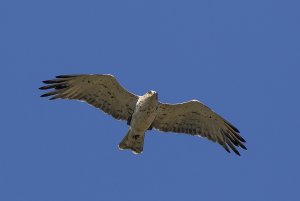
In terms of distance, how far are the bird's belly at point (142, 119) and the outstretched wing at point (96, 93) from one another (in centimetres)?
79

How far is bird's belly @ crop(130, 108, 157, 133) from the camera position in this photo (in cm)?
2642

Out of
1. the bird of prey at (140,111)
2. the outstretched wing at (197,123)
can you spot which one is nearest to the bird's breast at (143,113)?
the bird of prey at (140,111)

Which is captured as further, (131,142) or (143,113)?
(131,142)

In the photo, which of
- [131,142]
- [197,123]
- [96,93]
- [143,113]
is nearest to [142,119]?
[143,113]

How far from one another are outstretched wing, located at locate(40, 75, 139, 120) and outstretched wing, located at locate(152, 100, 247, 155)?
1.19m

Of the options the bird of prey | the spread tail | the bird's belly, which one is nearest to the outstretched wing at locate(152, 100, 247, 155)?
the bird of prey

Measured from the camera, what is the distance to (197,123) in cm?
2797

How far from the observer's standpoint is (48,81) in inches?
1073

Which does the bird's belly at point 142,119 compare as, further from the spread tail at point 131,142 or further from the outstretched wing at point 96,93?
the outstretched wing at point 96,93

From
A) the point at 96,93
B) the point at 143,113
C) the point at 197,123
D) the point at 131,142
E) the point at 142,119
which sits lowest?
the point at 131,142

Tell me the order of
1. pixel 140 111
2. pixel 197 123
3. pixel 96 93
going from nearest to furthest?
pixel 140 111 < pixel 96 93 < pixel 197 123

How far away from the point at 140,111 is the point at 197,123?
8.49 feet

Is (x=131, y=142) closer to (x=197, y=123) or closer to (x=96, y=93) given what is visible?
(x=96, y=93)

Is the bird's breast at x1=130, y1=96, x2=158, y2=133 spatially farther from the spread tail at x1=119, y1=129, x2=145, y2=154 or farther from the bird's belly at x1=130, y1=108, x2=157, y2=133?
the spread tail at x1=119, y1=129, x2=145, y2=154
